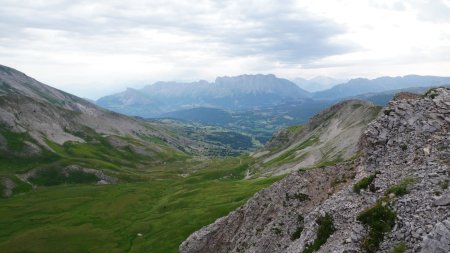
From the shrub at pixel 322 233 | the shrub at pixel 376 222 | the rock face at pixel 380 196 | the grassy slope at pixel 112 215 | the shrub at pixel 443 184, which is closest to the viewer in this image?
the rock face at pixel 380 196

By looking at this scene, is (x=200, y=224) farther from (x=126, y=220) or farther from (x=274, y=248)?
(x=274, y=248)

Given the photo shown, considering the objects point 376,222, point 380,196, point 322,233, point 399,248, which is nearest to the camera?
point 399,248

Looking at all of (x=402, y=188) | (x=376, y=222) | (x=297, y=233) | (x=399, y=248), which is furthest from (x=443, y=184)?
(x=297, y=233)

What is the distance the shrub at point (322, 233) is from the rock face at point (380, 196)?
0.28 m

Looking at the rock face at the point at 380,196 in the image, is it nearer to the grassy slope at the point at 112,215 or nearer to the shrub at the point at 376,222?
the shrub at the point at 376,222

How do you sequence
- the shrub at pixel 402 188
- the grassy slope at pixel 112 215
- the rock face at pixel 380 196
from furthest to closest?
the grassy slope at pixel 112 215 < the shrub at pixel 402 188 < the rock face at pixel 380 196

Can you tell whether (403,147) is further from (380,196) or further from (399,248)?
(399,248)

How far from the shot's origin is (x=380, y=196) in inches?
1352

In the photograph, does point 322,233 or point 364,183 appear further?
point 364,183

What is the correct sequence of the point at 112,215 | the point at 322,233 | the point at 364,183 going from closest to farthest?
the point at 322,233 < the point at 364,183 < the point at 112,215

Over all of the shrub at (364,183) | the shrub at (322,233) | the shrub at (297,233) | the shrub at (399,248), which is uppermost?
the shrub at (364,183)

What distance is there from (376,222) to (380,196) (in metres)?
4.02

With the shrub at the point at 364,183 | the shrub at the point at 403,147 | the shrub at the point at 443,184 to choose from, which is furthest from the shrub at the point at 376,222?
the shrub at the point at 403,147

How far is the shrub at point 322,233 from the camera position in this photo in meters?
35.1
